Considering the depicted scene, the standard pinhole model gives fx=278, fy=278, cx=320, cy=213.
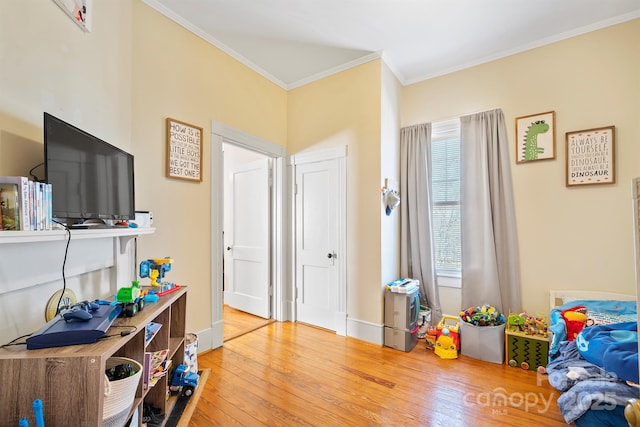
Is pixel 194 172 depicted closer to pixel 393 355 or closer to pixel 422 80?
pixel 393 355

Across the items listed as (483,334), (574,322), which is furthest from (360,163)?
(574,322)

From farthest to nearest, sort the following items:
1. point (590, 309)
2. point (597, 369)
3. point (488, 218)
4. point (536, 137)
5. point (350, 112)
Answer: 1. point (350, 112)
2. point (488, 218)
3. point (536, 137)
4. point (590, 309)
5. point (597, 369)

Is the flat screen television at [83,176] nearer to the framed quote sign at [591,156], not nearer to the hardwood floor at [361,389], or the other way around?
the hardwood floor at [361,389]

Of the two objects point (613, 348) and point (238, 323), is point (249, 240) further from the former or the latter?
point (613, 348)

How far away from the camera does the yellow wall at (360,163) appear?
2.86 meters

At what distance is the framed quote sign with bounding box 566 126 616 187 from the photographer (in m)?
2.37

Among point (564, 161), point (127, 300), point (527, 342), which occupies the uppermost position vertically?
point (564, 161)

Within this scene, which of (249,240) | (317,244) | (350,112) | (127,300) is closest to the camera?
(127,300)

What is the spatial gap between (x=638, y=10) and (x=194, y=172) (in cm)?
394

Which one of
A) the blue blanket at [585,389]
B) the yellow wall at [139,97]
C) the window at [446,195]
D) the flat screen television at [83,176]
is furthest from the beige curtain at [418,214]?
the flat screen television at [83,176]

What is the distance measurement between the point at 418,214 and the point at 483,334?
4.30 feet

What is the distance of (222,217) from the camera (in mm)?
2713

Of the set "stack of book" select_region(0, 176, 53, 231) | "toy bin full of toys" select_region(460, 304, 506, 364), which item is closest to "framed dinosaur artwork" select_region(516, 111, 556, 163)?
"toy bin full of toys" select_region(460, 304, 506, 364)

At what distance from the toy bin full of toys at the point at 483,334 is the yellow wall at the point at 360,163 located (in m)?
0.78
